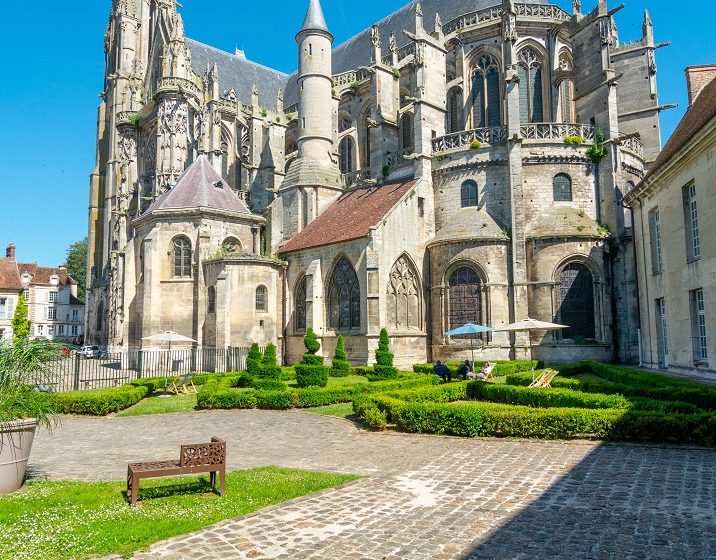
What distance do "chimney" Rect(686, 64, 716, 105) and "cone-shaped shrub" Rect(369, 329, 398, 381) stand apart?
16.2 meters

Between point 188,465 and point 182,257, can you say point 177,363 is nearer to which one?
point 182,257

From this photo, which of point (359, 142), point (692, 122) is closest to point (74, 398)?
point (692, 122)

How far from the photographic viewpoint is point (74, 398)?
638 inches

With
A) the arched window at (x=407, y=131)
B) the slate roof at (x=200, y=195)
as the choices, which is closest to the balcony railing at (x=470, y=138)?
the arched window at (x=407, y=131)

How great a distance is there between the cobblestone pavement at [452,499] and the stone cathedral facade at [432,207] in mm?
14736

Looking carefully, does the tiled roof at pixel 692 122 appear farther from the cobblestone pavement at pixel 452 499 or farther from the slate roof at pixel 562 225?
the cobblestone pavement at pixel 452 499

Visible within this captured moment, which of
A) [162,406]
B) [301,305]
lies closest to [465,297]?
[301,305]

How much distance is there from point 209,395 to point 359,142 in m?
24.1

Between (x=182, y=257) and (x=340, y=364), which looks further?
(x=182, y=257)

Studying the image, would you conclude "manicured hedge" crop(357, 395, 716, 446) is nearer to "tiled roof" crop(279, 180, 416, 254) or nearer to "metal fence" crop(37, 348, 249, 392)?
"tiled roof" crop(279, 180, 416, 254)

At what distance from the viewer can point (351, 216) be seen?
95.2 feet

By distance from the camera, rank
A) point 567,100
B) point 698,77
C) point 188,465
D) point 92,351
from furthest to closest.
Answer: point 92,351 < point 567,100 < point 698,77 < point 188,465

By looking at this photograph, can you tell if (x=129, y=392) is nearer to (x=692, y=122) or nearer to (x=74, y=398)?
(x=74, y=398)

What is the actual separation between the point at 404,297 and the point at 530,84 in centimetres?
1485
